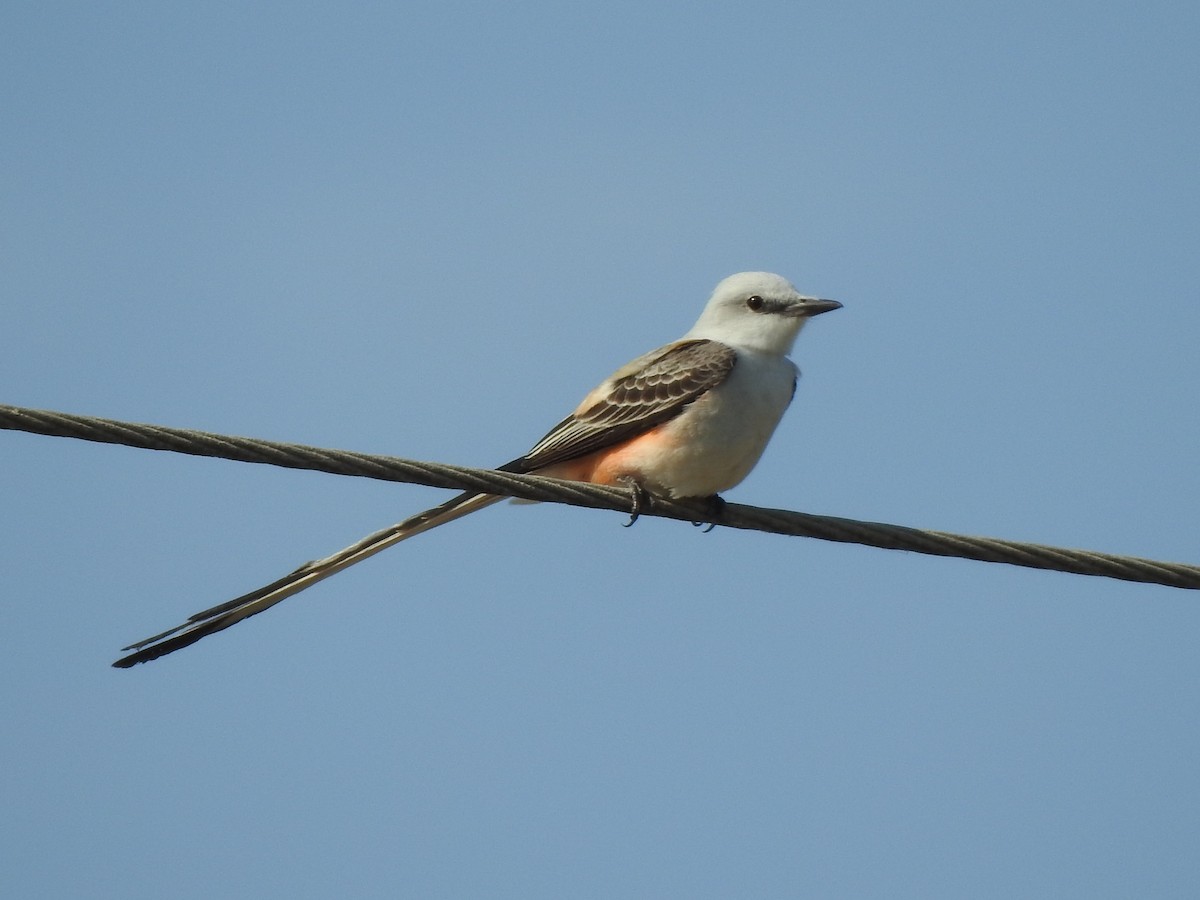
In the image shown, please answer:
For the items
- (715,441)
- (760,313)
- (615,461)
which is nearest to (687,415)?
(715,441)

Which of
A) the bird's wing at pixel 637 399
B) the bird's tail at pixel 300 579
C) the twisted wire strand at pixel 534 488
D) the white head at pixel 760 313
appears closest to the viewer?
the twisted wire strand at pixel 534 488

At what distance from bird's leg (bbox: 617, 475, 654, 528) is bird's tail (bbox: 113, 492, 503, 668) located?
0.62 metres

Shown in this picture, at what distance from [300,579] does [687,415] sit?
75.3 inches

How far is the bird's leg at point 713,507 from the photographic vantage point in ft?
22.2

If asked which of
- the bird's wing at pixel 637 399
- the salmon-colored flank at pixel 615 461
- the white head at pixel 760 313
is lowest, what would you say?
the salmon-colored flank at pixel 615 461

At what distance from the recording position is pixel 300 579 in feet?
20.1

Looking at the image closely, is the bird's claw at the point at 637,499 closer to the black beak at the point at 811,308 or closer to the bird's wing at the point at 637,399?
the bird's wing at the point at 637,399

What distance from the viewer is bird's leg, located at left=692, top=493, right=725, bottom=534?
6777 mm

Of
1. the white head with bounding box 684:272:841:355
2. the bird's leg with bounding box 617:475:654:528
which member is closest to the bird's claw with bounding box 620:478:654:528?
the bird's leg with bounding box 617:475:654:528

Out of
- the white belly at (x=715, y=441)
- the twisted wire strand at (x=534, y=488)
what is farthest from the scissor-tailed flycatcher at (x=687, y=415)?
the twisted wire strand at (x=534, y=488)

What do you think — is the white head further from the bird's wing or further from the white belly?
the white belly

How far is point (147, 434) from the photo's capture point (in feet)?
14.9

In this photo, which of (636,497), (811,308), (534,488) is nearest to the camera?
(534,488)

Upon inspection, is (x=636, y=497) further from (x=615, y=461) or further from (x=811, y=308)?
(x=811, y=308)
